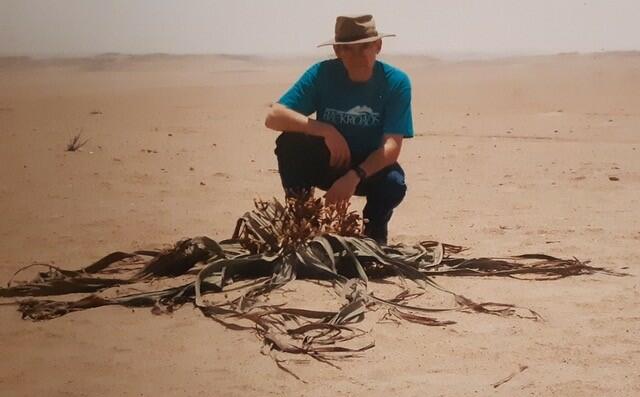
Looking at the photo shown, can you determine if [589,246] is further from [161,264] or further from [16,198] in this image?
[16,198]

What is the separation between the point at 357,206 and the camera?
18.5 ft

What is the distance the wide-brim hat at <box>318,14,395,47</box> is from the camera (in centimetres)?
386

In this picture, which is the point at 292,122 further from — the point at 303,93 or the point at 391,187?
the point at 391,187

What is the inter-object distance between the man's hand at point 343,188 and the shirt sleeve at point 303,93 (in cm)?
38

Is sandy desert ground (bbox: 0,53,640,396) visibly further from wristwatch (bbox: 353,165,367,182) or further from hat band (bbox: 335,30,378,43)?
hat band (bbox: 335,30,378,43)

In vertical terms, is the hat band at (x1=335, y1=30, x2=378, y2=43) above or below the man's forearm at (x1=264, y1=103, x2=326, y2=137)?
above

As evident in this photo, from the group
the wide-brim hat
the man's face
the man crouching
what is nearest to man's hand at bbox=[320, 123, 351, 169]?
the man crouching

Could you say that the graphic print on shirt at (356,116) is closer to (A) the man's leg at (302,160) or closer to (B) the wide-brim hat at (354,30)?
(A) the man's leg at (302,160)

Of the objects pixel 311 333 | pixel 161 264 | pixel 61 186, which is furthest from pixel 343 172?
pixel 61 186

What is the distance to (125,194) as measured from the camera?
5.83 m

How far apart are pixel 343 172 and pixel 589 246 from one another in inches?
48.7

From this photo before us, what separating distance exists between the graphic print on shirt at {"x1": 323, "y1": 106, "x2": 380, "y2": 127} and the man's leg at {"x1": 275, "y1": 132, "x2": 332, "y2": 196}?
5.1 inches

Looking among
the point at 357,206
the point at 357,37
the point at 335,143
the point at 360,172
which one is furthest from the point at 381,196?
the point at 357,206

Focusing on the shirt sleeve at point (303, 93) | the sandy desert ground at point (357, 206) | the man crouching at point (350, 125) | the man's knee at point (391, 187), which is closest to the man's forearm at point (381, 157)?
Result: the man crouching at point (350, 125)
